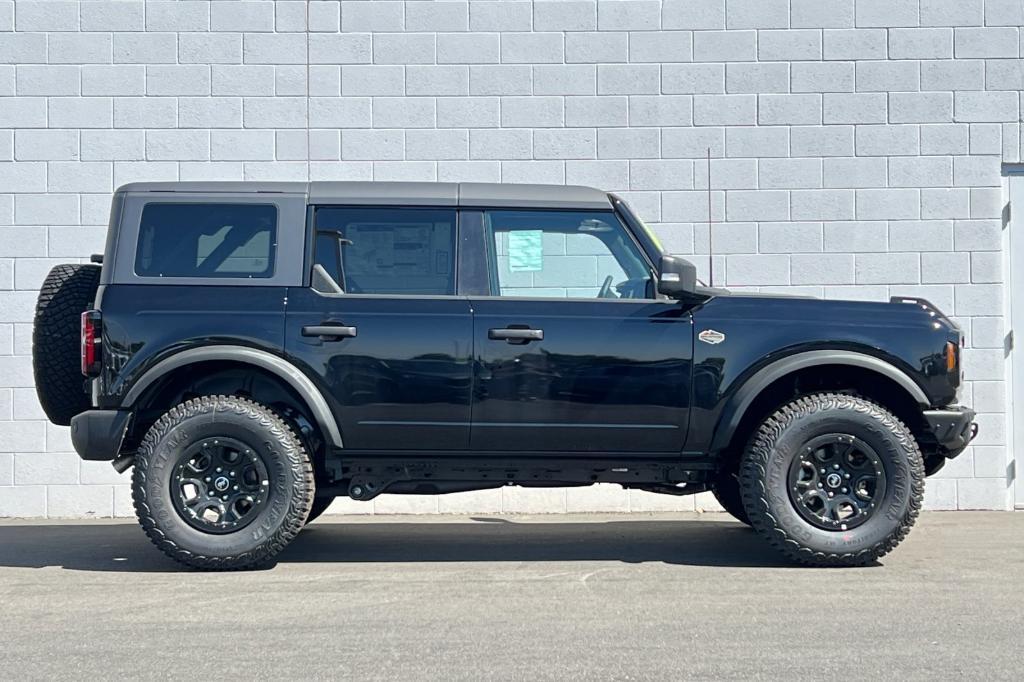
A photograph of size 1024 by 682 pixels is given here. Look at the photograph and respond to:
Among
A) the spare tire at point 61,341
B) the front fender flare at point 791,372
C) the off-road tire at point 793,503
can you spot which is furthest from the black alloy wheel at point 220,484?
the off-road tire at point 793,503

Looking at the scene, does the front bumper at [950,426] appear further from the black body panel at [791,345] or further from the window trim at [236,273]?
the window trim at [236,273]

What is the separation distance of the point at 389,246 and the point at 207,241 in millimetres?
957

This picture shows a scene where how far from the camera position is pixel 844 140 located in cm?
930

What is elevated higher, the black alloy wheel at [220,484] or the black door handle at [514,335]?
the black door handle at [514,335]

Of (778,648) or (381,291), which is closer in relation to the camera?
(778,648)

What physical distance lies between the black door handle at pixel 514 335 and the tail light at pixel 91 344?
1.99 m

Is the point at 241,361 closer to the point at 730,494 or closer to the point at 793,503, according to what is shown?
the point at 793,503

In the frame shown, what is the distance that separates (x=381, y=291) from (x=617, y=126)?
11.0 feet

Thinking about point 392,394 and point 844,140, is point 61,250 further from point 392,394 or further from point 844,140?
point 844,140

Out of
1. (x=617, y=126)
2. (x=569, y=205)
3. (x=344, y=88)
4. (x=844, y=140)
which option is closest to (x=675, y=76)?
(x=617, y=126)

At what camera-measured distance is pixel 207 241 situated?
666cm

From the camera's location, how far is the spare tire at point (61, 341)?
6668 millimetres

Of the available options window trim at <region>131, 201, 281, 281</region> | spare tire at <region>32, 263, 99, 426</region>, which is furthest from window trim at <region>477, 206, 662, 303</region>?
spare tire at <region>32, 263, 99, 426</region>

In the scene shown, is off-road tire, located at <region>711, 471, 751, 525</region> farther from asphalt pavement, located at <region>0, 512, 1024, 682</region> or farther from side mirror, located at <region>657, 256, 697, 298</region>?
side mirror, located at <region>657, 256, 697, 298</region>
